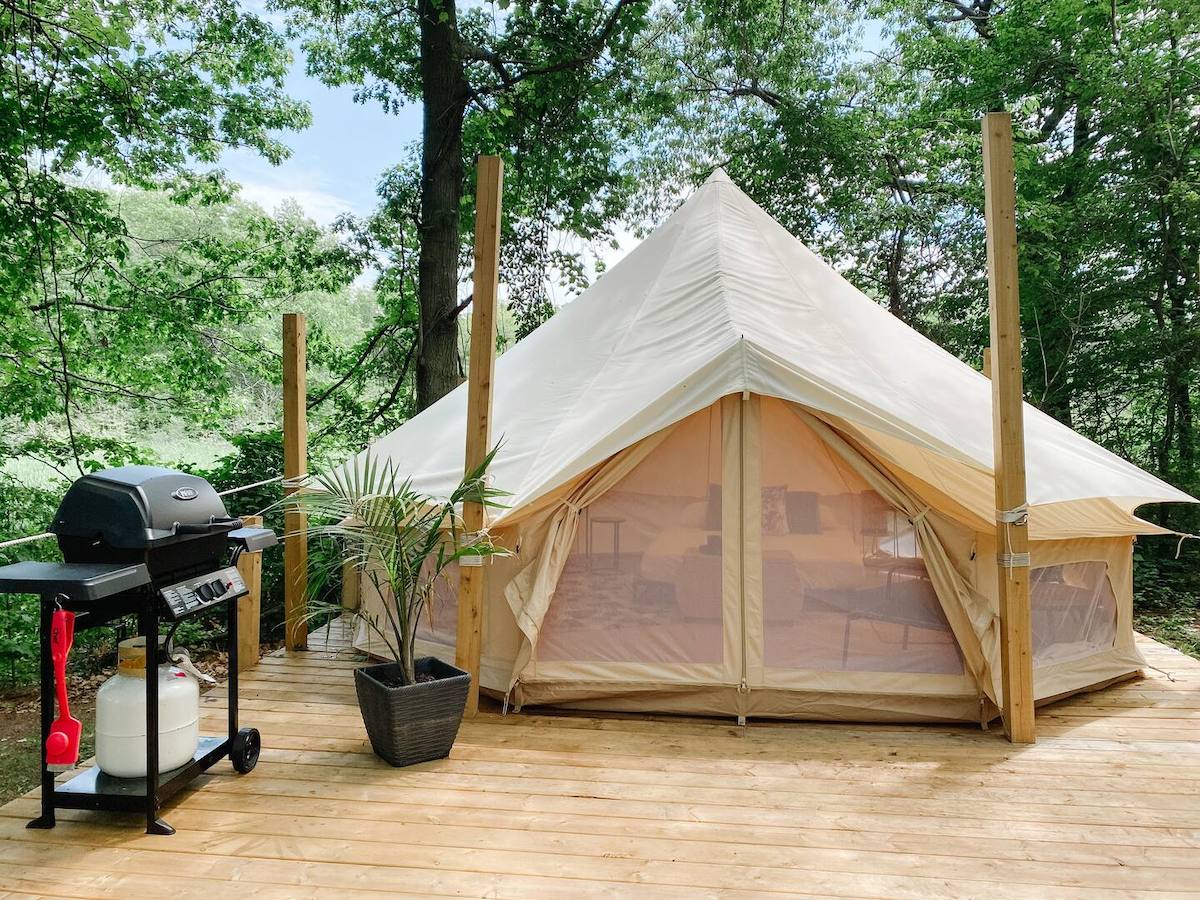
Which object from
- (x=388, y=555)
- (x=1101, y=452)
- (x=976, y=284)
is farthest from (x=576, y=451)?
(x=976, y=284)

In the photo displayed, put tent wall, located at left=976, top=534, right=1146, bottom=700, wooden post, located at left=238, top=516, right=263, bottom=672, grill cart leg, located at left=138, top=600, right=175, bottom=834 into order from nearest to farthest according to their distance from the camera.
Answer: grill cart leg, located at left=138, top=600, right=175, bottom=834 < tent wall, located at left=976, top=534, right=1146, bottom=700 < wooden post, located at left=238, top=516, right=263, bottom=672

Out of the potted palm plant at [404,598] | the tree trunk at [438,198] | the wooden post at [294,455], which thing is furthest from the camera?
the tree trunk at [438,198]

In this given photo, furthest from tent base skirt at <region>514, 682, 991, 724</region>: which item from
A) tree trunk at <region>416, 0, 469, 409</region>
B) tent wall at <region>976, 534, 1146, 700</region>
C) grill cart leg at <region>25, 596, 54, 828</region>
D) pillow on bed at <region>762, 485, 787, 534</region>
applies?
tree trunk at <region>416, 0, 469, 409</region>

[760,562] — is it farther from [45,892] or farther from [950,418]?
[45,892]

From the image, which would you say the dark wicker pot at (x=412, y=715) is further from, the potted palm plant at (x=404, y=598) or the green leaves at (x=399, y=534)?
the green leaves at (x=399, y=534)

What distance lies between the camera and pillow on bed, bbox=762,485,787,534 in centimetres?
334

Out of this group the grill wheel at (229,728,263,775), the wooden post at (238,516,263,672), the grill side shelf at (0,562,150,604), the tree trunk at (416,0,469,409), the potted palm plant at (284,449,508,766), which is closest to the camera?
the grill side shelf at (0,562,150,604)

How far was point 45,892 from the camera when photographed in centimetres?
199

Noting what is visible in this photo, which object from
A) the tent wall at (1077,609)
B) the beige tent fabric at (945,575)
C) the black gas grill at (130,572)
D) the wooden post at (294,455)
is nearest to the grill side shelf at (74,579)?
the black gas grill at (130,572)

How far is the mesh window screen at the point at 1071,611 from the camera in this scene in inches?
138

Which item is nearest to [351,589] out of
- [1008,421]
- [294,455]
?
[294,455]

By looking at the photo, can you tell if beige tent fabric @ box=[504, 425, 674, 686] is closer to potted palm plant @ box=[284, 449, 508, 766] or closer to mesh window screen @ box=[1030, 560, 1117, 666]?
potted palm plant @ box=[284, 449, 508, 766]

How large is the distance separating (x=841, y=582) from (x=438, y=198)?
411cm

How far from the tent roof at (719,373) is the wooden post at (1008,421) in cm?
17
